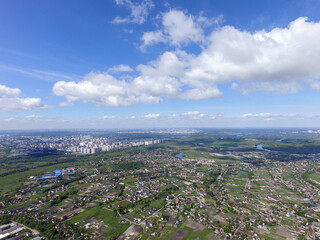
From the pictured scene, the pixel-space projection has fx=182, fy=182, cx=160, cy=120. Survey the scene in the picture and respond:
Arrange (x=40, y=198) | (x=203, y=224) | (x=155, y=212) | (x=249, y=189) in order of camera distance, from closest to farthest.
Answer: (x=203, y=224) → (x=155, y=212) → (x=40, y=198) → (x=249, y=189)

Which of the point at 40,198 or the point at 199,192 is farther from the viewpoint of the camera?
the point at 199,192

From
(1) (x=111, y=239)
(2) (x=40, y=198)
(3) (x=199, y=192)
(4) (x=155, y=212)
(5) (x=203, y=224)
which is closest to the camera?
(1) (x=111, y=239)

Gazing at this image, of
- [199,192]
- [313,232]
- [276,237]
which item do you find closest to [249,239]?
[276,237]

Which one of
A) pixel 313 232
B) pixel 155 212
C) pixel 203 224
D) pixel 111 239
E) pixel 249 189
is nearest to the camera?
pixel 111 239

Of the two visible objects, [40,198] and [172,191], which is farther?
[172,191]

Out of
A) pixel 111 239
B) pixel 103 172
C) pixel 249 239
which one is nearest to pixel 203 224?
pixel 249 239

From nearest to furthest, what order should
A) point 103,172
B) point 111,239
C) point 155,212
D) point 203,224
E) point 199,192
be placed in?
point 111,239 → point 203,224 → point 155,212 → point 199,192 → point 103,172

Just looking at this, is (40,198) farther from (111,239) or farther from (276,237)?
(276,237)

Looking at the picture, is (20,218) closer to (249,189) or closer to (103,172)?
(103,172)
